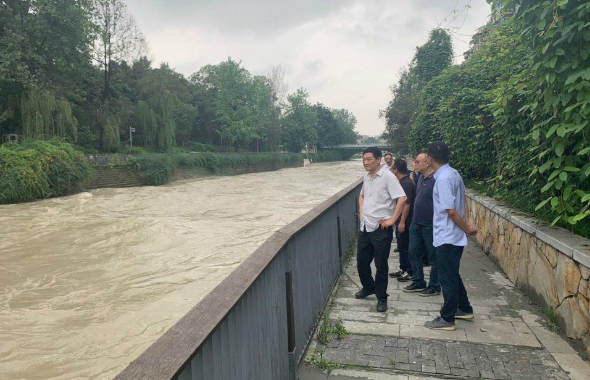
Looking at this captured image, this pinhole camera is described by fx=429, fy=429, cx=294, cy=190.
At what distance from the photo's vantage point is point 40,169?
2314 centimetres

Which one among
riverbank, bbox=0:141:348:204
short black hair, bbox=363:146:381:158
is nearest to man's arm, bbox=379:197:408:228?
short black hair, bbox=363:146:381:158

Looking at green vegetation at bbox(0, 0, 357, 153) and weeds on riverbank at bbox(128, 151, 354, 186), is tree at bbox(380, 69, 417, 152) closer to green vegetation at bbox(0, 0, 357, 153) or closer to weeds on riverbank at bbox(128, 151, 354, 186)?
weeds on riverbank at bbox(128, 151, 354, 186)

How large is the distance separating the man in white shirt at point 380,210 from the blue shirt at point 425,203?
694mm

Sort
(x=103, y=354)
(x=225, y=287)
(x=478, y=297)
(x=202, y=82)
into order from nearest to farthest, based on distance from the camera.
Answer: (x=225, y=287), (x=478, y=297), (x=103, y=354), (x=202, y=82)

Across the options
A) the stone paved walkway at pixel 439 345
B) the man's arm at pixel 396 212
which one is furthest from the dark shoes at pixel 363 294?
the man's arm at pixel 396 212

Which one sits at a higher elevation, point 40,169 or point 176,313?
point 40,169

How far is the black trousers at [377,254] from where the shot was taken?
4.50 m

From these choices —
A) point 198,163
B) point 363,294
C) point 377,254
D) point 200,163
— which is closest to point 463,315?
point 377,254

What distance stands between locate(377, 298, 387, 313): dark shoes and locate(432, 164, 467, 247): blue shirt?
3.24 ft

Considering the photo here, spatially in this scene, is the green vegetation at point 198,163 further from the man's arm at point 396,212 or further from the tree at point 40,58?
the man's arm at point 396,212

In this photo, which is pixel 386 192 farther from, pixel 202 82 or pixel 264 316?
pixel 202 82

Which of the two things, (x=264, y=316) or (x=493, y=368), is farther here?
(x=493, y=368)

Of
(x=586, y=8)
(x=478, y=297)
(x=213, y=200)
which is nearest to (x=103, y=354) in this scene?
(x=478, y=297)

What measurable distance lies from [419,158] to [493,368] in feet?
8.43
